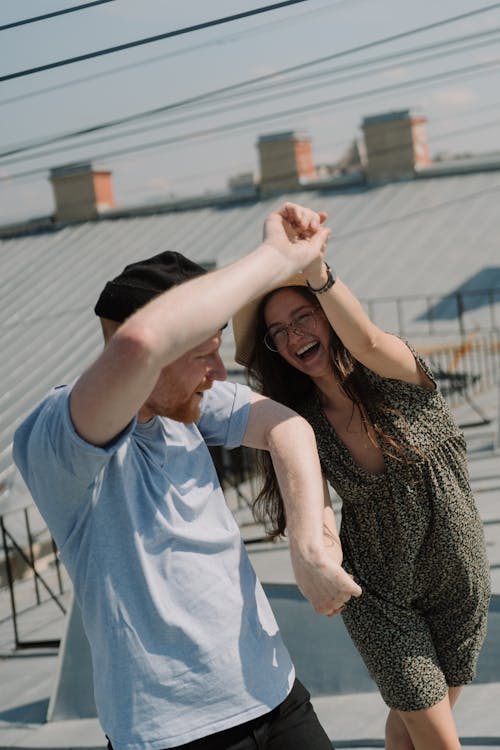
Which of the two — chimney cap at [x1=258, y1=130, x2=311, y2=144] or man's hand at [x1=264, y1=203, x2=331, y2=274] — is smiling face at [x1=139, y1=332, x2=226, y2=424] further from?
chimney cap at [x1=258, y1=130, x2=311, y2=144]

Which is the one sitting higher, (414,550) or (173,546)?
(173,546)

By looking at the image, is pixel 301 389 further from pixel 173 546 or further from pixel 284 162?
pixel 284 162

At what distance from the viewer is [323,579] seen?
1597mm

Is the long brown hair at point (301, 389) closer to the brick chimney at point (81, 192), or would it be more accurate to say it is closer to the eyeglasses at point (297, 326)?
the eyeglasses at point (297, 326)

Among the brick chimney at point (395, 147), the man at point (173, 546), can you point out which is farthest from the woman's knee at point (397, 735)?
the brick chimney at point (395, 147)

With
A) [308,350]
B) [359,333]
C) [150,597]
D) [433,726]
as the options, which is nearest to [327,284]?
[359,333]

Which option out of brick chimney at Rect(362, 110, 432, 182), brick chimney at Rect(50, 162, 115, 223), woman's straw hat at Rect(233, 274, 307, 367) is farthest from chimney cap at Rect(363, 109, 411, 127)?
woman's straw hat at Rect(233, 274, 307, 367)

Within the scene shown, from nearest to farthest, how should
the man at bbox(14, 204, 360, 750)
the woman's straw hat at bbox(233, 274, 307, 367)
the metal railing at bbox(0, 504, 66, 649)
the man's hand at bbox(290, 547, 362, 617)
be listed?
1. the man at bbox(14, 204, 360, 750)
2. the man's hand at bbox(290, 547, 362, 617)
3. the woman's straw hat at bbox(233, 274, 307, 367)
4. the metal railing at bbox(0, 504, 66, 649)

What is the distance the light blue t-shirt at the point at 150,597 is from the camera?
149cm

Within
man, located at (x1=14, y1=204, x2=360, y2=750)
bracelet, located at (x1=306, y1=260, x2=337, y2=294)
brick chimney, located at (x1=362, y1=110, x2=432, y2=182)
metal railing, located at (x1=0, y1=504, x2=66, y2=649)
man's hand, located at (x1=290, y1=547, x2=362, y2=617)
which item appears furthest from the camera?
brick chimney, located at (x1=362, y1=110, x2=432, y2=182)

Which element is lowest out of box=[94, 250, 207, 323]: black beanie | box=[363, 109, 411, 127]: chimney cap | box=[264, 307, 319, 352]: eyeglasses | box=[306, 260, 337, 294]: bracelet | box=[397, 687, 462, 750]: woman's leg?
box=[363, 109, 411, 127]: chimney cap

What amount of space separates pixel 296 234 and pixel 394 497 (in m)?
0.75

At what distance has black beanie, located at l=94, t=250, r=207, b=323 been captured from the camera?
4.83 feet

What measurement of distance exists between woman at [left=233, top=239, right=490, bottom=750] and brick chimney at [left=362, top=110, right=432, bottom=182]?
1725cm
